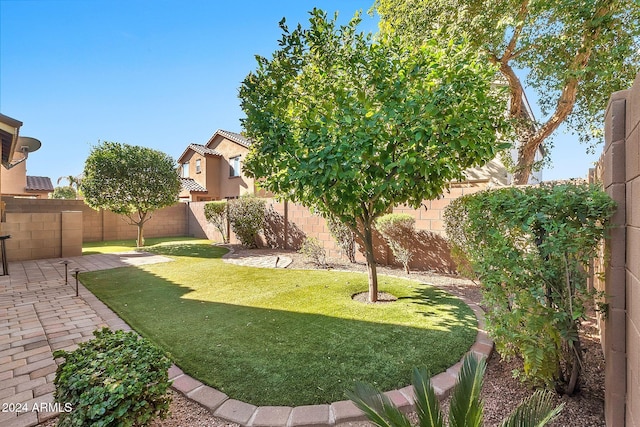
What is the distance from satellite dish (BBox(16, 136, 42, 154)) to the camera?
869 cm

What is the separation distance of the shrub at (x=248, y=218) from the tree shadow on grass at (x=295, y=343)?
676cm

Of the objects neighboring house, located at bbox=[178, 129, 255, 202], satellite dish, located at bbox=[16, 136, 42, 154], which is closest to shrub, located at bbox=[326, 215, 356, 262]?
satellite dish, located at bbox=[16, 136, 42, 154]

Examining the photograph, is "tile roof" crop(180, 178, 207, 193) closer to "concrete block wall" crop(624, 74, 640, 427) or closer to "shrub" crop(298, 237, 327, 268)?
"shrub" crop(298, 237, 327, 268)

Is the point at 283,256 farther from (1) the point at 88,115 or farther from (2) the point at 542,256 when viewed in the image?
(1) the point at 88,115

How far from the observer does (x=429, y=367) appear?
2.99m

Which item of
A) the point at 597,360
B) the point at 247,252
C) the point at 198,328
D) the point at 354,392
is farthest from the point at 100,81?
the point at 597,360

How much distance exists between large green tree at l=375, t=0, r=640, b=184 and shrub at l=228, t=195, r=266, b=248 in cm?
797

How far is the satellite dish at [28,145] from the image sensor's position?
28.5 ft

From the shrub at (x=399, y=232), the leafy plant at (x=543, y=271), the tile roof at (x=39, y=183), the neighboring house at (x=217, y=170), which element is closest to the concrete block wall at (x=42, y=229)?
the neighboring house at (x=217, y=170)

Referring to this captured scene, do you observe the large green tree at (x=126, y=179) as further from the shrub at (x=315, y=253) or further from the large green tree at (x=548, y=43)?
the large green tree at (x=548, y=43)

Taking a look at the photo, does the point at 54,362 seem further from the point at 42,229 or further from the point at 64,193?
the point at 64,193

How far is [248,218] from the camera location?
12094 mm

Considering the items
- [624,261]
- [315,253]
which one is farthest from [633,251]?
[315,253]

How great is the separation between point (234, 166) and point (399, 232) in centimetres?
1726
